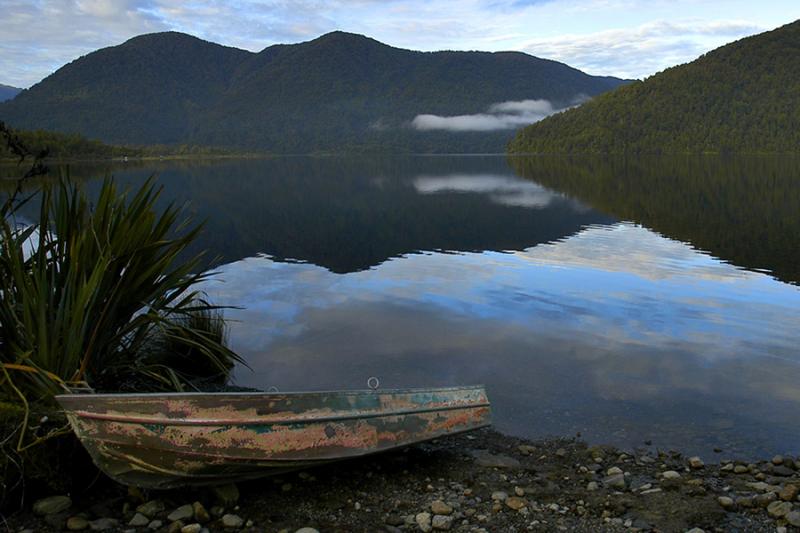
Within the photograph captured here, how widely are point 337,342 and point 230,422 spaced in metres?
6.73

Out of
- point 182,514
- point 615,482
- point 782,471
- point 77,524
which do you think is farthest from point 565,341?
point 77,524

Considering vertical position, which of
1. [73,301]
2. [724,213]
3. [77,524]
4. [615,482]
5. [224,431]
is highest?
[73,301]

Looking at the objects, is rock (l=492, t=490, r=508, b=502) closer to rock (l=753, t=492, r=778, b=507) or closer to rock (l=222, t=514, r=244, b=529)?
rock (l=753, t=492, r=778, b=507)

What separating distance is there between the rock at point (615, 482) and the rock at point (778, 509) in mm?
1307

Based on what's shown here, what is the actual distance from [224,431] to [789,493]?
5195mm

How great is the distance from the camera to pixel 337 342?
13.0 meters

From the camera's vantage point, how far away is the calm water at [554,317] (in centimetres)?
947

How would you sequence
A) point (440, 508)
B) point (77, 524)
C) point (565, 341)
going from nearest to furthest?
point (77, 524), point (440, 508), point (565, 341)

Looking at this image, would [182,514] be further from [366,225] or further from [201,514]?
[366,225]

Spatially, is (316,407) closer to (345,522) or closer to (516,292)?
(345,522)

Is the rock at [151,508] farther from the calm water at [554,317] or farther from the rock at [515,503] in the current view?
the calm water at [554,317]

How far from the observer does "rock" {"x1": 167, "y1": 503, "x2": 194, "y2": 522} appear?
6.15 metres

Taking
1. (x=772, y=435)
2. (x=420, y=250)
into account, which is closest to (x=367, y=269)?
(x=420, y=250)

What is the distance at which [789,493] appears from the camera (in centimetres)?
634
